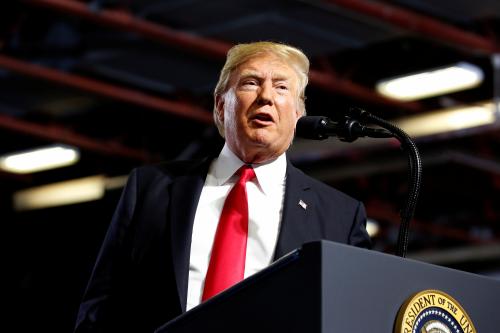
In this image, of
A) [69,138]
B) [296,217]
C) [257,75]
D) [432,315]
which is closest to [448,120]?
[69,138]

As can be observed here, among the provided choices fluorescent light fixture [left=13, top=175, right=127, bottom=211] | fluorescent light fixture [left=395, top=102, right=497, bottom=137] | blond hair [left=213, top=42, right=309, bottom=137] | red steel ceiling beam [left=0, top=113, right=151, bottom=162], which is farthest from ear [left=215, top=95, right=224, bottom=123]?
fluorescent light fixture [left=13, top=175, right=127, bottom=211]

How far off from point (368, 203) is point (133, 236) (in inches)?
390

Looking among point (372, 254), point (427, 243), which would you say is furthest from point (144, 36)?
point (427, 243)

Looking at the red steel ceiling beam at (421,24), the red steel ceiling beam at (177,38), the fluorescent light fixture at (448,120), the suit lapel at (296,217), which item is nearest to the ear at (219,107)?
the suit lapel at (296,217)

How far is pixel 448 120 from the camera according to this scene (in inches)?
361

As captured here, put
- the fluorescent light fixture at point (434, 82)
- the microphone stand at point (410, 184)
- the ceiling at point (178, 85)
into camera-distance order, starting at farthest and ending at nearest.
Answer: the fluorescent light fixture at point (434, 82) < the ceiling at point (178, 85) < the microphone stand at point (410, 184)

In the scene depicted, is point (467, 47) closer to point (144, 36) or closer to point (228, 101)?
point (144, 36)

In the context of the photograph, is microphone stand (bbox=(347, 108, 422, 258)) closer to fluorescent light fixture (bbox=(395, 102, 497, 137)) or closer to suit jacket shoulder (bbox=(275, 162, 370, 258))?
suit jacket shoulder (bbox=(275, 162, 370, 258))

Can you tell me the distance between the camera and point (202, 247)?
7.06ft

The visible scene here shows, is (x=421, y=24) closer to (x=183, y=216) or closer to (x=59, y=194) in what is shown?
(x=59, y=194)

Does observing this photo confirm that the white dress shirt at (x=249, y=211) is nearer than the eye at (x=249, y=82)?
Yes

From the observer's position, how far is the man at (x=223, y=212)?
2129 mm

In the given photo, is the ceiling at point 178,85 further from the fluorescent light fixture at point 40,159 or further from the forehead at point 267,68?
the forehead at point 267,68

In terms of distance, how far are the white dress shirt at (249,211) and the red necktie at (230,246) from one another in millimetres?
21
